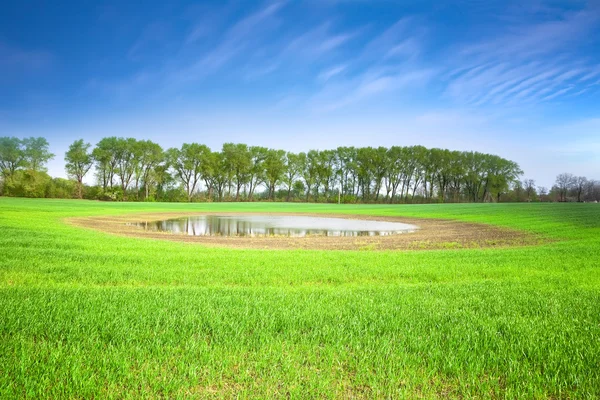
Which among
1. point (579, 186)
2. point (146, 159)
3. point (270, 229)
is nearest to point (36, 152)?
point (146, 159)

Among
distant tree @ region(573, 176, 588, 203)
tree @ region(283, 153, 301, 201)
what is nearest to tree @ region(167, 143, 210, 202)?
tree @ region(283, 153, 301, 201)

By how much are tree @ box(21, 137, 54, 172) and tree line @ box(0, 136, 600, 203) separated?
178mm

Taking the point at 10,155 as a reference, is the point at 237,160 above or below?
above

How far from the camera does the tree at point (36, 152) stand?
72.6 meters

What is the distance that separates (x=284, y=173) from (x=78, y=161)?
52.4 meters

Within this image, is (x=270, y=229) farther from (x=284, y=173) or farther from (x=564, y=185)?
(x=564, y=185)

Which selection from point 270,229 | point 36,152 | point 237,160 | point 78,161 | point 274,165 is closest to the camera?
point 270,229

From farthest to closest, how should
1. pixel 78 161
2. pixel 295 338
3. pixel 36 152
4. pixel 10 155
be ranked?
pixel 78 161, pixel 36 152, pixel 10 155, pixel 295 338

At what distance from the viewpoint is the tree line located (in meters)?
84.5

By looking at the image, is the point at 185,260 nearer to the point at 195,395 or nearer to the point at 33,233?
the point at 195,395

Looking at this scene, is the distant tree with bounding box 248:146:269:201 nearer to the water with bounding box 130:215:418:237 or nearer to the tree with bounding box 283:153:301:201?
the tree with bounding box 283:153:301:201

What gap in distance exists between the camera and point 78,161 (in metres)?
82.3

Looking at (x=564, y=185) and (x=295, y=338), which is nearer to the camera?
(x=295, y=338)

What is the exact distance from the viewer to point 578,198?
111750 mm
